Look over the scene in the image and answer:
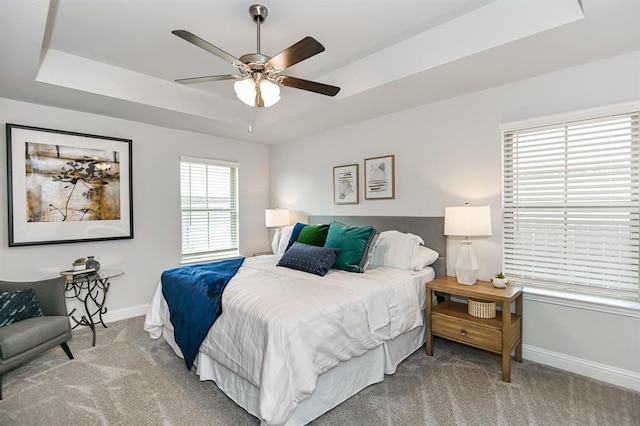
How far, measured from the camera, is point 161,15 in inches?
89.0

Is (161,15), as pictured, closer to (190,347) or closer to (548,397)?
(190,347)

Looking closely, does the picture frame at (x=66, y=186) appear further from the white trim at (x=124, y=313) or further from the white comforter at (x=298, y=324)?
the white comforter at (x=298, y=324)

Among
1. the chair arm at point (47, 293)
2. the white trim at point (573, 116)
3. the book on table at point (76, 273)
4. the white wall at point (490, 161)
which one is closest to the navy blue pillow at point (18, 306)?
the chair arm at point (47, 293)

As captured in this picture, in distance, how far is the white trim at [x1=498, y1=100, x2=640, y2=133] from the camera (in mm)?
2322

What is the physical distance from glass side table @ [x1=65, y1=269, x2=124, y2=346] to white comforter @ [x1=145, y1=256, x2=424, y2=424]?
5.65ft

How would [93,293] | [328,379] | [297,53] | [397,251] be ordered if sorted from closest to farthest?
[297,53] → [328,379] → [397,251] → [93,293]

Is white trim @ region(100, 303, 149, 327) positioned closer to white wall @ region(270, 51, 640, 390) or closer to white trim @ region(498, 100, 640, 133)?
white wall @ region(270, 51, 640, 390)

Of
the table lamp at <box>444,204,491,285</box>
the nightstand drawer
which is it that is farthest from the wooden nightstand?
the table lamp at <box>444,204,491,285</box>

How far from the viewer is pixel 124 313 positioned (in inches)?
152

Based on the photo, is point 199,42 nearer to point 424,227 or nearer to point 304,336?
point 304,336

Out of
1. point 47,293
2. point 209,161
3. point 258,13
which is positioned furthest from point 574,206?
point 47,293

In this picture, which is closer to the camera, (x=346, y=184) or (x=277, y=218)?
(x=346, y=184)

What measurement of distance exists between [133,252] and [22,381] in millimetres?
1708

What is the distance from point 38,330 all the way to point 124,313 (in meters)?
1.44
